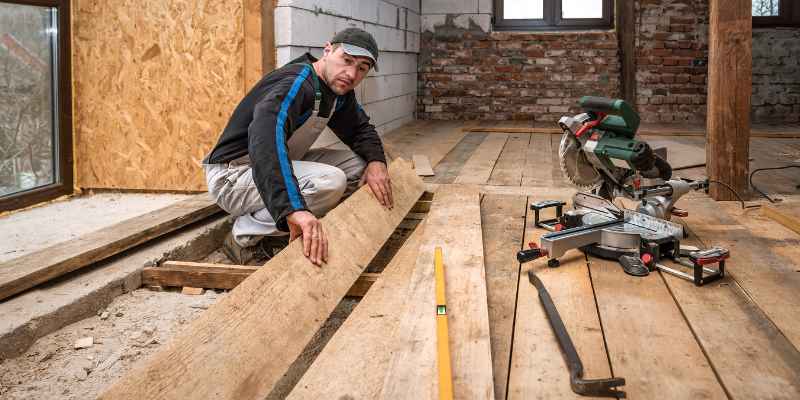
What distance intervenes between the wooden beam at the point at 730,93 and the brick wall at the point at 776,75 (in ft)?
14.4

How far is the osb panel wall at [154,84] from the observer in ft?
11.2

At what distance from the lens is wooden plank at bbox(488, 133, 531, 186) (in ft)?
12.0

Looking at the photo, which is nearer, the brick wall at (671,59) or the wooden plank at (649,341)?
the wooden plank at (649,341)

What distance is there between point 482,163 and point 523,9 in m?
3.70

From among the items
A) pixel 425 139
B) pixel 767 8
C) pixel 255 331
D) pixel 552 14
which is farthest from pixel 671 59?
pixel 255 331

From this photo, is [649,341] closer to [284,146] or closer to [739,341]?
[739,341]

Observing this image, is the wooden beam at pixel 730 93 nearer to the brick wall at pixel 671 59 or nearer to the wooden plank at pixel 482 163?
the wooden plank at pixel 482 163

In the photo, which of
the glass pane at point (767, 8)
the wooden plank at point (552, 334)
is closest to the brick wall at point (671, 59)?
the glass pane at point (767, 8)

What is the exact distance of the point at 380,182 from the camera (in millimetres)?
2789

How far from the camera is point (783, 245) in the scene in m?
2.38

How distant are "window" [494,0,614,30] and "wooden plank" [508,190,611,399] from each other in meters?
5.54

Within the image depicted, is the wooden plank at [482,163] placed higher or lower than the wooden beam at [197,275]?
higher

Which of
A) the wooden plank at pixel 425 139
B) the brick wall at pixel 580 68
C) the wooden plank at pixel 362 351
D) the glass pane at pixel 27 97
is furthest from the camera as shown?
the brick wall at pixel 580 68

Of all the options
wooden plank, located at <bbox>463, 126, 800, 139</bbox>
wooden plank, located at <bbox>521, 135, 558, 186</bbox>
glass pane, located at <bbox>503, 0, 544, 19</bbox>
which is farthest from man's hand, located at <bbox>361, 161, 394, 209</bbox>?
glass pane, located at <bbox>503, 0, 544, 19</bbox>
